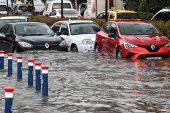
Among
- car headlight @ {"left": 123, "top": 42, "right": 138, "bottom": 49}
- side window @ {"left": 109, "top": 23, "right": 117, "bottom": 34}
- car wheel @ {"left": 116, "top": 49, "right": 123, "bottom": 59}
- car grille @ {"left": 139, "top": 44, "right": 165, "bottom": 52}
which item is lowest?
car wheel @ {"left": 116, "top": 49, "right": 123, "bottom": 59}

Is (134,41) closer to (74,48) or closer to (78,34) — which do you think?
(74,48)

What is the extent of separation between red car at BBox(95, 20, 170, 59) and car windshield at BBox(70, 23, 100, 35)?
115 inches

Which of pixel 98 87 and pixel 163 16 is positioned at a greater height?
pixel 163 16

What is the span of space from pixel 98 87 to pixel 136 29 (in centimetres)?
805

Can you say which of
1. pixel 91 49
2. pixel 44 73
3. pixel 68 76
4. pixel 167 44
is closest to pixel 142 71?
pixel 68 76

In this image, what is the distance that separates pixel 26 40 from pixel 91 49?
3334 mm

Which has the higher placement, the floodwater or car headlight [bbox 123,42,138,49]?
car headlight [bbox 123,42,138,49]

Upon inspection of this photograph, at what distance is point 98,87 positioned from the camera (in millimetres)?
13883

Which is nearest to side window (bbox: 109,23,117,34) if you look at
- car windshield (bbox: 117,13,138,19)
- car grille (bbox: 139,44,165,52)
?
car grille (bbox: 139,44,165,52)

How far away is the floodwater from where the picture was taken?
439 inches

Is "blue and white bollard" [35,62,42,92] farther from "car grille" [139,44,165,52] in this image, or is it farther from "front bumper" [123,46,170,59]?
"car grille" [139,44,165,52]

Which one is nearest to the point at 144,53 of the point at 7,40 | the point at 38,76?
the point at 7,40

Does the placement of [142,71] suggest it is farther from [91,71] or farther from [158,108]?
[158,108]

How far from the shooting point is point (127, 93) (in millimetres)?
12945
